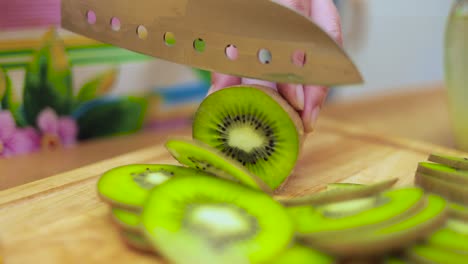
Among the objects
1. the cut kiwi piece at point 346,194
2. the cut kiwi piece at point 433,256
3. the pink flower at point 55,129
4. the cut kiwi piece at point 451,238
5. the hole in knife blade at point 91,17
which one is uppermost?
the hole in knife blade at point 91,17

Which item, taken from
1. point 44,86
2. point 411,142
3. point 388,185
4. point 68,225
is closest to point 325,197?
point 388,185

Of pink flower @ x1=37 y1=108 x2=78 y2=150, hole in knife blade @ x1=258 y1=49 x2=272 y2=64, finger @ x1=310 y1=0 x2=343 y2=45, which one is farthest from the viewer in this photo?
pink flower @ x1=37 y1=108 x2=78 y2=150

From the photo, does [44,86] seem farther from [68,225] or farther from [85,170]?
[68,225]

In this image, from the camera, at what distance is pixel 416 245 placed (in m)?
0.74

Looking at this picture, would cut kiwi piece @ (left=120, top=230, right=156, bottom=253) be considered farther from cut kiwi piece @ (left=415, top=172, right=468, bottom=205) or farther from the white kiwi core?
cut kiwi piece @ (left=415, top=172, right=468, bottom=205)

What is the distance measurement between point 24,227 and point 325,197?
16.1 inches

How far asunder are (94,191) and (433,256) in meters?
0.52

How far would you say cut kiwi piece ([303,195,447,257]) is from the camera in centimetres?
69

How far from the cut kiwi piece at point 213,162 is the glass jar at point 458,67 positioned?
0.66 m

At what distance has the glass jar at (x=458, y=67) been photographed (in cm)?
126

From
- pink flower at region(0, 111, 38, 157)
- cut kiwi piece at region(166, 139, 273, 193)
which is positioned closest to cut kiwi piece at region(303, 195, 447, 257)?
cut kiwi piece at region(166, 139, 273, 193)

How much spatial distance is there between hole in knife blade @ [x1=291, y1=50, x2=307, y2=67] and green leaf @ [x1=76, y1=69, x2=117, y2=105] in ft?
1.91

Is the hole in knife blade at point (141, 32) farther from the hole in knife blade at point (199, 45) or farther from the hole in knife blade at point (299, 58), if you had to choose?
the hole in knife blade at point (299, 58)

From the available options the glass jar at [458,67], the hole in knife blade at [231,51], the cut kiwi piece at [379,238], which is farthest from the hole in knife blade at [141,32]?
the glass jar at [458,67]
